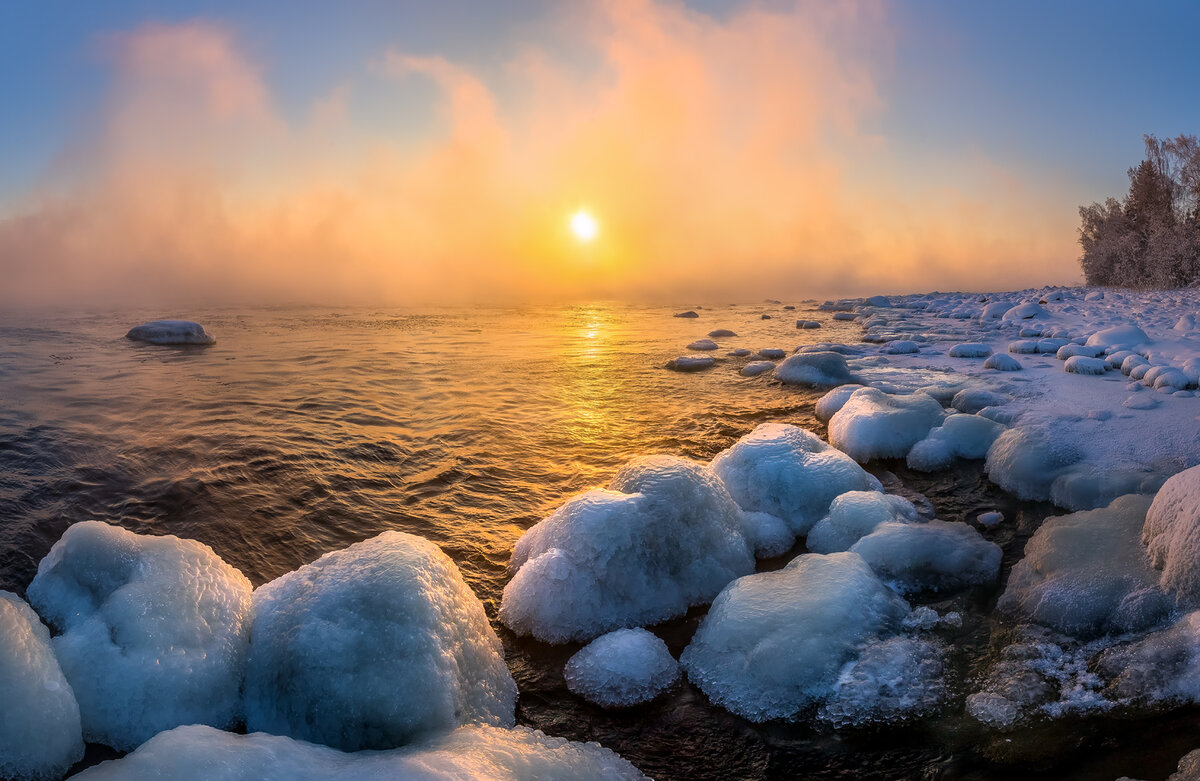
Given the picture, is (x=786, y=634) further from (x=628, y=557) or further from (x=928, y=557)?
(x=928, y=557)

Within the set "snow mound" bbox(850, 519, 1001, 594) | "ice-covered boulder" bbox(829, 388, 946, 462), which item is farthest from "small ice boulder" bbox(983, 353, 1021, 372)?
"snow mound" bbox(850, 519, 1001, 594)

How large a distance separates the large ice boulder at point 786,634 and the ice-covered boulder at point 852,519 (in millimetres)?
533

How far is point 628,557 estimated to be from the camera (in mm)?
3414

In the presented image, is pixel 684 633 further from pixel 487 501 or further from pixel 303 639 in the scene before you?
pixel 487 501

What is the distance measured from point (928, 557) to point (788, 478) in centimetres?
112

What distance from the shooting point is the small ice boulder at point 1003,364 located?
858cm

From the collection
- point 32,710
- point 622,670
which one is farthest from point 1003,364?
point 32,710

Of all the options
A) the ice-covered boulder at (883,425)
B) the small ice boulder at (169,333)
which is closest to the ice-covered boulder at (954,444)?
the ice-covered boulder at (883,425)

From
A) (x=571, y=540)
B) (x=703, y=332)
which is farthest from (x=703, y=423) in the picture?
(x=703, y=332)

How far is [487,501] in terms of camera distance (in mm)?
4941

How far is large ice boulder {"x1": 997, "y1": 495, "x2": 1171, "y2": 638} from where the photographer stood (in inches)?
113

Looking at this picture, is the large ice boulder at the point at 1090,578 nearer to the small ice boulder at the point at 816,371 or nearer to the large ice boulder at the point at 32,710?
the large ice boulder at the point at 32,710

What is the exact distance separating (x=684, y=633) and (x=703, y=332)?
14.8 metres

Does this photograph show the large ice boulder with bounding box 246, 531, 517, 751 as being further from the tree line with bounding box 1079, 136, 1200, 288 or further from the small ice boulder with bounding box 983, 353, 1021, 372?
the tree line with bounding box 1079, 136, 1200, 288
